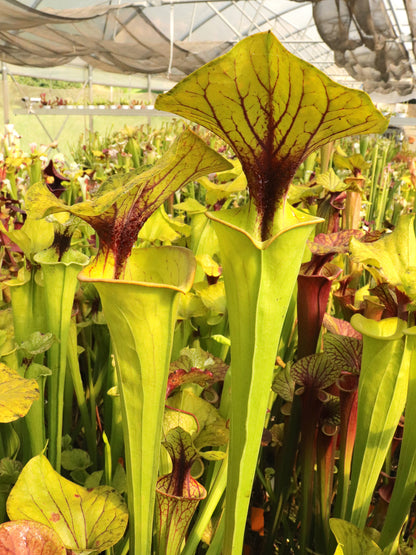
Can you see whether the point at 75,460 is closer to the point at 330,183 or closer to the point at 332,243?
the point at 332,243

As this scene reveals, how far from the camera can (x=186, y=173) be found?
1.42 feet

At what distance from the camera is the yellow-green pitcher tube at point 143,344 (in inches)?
16.6

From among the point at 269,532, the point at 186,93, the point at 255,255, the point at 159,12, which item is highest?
the point at 159,12

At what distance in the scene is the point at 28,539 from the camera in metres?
0.40

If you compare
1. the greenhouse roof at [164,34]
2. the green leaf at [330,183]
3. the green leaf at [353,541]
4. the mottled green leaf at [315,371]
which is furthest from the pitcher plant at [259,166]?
the greenhouse roof at [164,34]

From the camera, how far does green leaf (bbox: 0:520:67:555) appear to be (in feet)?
1.29

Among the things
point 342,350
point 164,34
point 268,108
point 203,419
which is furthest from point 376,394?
point 164,34

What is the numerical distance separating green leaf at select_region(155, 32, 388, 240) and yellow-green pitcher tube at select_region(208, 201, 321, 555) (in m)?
0.03

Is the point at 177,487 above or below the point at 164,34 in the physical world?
below

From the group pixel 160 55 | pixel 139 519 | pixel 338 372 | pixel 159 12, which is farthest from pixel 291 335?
pixel 159 12

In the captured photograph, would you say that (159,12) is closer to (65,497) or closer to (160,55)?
(160,55)

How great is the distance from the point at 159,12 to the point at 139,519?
39.8ft

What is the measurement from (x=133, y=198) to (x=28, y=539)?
31cm

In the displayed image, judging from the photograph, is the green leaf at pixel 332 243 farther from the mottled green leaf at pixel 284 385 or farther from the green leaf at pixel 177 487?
the green leaf at pixel 177 487
